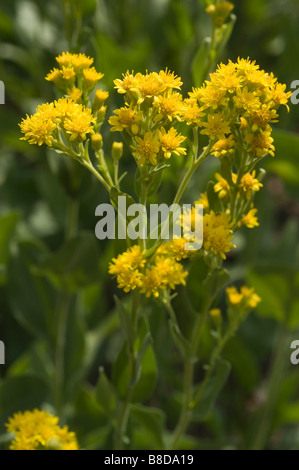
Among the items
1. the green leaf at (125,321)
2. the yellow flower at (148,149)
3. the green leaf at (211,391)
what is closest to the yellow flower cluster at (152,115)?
the yellow flower at (148,149)

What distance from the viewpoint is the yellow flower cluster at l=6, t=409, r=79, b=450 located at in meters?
1.00

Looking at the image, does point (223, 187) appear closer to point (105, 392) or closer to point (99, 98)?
point (99, 98)

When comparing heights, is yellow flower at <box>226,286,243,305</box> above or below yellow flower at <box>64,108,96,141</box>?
below

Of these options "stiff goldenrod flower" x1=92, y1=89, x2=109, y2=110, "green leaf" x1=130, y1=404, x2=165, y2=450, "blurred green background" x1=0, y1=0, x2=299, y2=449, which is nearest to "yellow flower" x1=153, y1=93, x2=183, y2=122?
"stiff goldenrod flower" x1=92, y1=89, x2=109, y2=110

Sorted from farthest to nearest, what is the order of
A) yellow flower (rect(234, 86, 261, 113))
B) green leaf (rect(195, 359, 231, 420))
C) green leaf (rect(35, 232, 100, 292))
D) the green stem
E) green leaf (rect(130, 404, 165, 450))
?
the green stem → green leaf (rect(35, 232, 100, 292)) → green leaf (rect(130, 404, 165, 450)) → green leaf (rect(195, 359, 231, 420)) → yellow flower (rect(234, 86, 261, 113))

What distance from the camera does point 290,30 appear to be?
77.1 inches

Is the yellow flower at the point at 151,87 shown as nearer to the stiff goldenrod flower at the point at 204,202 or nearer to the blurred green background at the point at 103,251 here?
the stiff goldenrod flower at the point at 204,202

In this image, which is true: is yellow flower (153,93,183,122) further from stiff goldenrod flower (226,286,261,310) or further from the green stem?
the green stem

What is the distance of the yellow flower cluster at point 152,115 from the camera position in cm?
88

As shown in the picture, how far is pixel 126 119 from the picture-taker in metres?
0.89

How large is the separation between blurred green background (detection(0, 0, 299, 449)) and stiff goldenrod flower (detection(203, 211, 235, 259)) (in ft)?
0.42

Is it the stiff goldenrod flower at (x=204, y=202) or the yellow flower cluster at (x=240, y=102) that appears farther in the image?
the stiff goldenrod flower at (x=204, y=202)

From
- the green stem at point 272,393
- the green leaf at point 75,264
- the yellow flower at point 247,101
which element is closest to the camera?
the yellow flower at point 247,101
